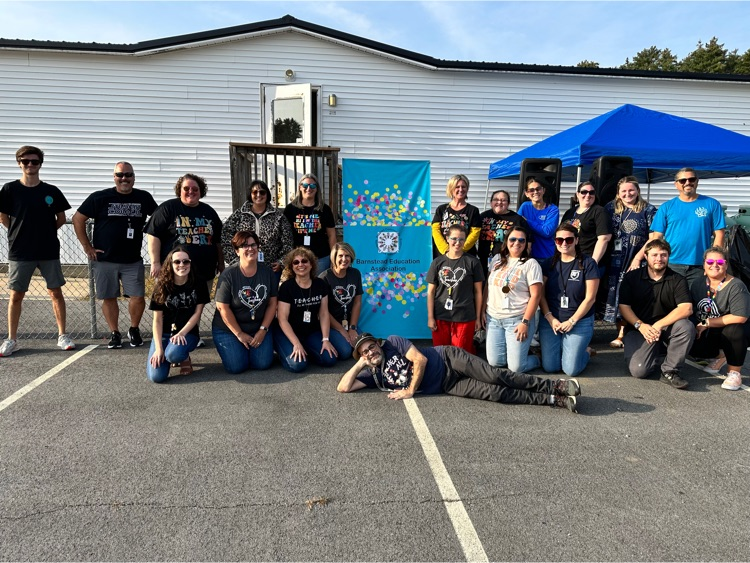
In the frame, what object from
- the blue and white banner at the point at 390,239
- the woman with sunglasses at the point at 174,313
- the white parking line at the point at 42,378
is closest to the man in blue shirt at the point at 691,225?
the blue and white banner at the point at 390,239

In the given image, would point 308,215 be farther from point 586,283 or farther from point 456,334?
point 586,283

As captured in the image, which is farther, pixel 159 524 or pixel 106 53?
pixel 106 53

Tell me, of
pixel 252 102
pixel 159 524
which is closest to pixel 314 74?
pixel 252 102

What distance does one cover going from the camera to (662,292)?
173 inches

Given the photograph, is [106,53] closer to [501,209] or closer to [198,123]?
[198,123]

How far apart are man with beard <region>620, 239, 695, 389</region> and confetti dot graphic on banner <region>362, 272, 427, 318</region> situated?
217cm

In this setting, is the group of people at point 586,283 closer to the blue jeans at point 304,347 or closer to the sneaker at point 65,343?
the blue jeans at point 304,347

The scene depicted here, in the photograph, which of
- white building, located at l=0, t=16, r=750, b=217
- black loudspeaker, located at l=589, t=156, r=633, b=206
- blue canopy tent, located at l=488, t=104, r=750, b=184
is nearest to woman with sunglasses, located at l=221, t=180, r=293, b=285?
black loudspeaker, located at l=589, t=156, r=633, b=206

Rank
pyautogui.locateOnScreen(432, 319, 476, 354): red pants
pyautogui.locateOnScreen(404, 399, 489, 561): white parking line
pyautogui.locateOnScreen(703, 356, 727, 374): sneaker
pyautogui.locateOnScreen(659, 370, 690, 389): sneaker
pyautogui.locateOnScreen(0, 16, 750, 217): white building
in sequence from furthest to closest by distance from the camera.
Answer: pyautogui.locateOnScreen(0, 16, 750, 217): white building → pyautogui.locateOnScreen(432, 319, 476, 354): red pants → pyautogui.locateOnScreen(703, 356, 727, 374): sneaker → pyautogui.locateOnScreen(659, 370, 690, 389): sneaker → pyautogui.locateOnScreen(404, 399, 489, 561): white parking line

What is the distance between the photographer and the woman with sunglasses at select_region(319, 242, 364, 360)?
477 centimetres

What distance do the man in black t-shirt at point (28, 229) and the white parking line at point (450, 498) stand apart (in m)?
4.11

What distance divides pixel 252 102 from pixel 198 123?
46.5 inches

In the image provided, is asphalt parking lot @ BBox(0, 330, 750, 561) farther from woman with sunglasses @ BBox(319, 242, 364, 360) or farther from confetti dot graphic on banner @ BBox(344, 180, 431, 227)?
confetti dot graphic on banner @ BBox(344, 180, 431, 227)

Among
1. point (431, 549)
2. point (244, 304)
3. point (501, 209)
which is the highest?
point (501, 209)
